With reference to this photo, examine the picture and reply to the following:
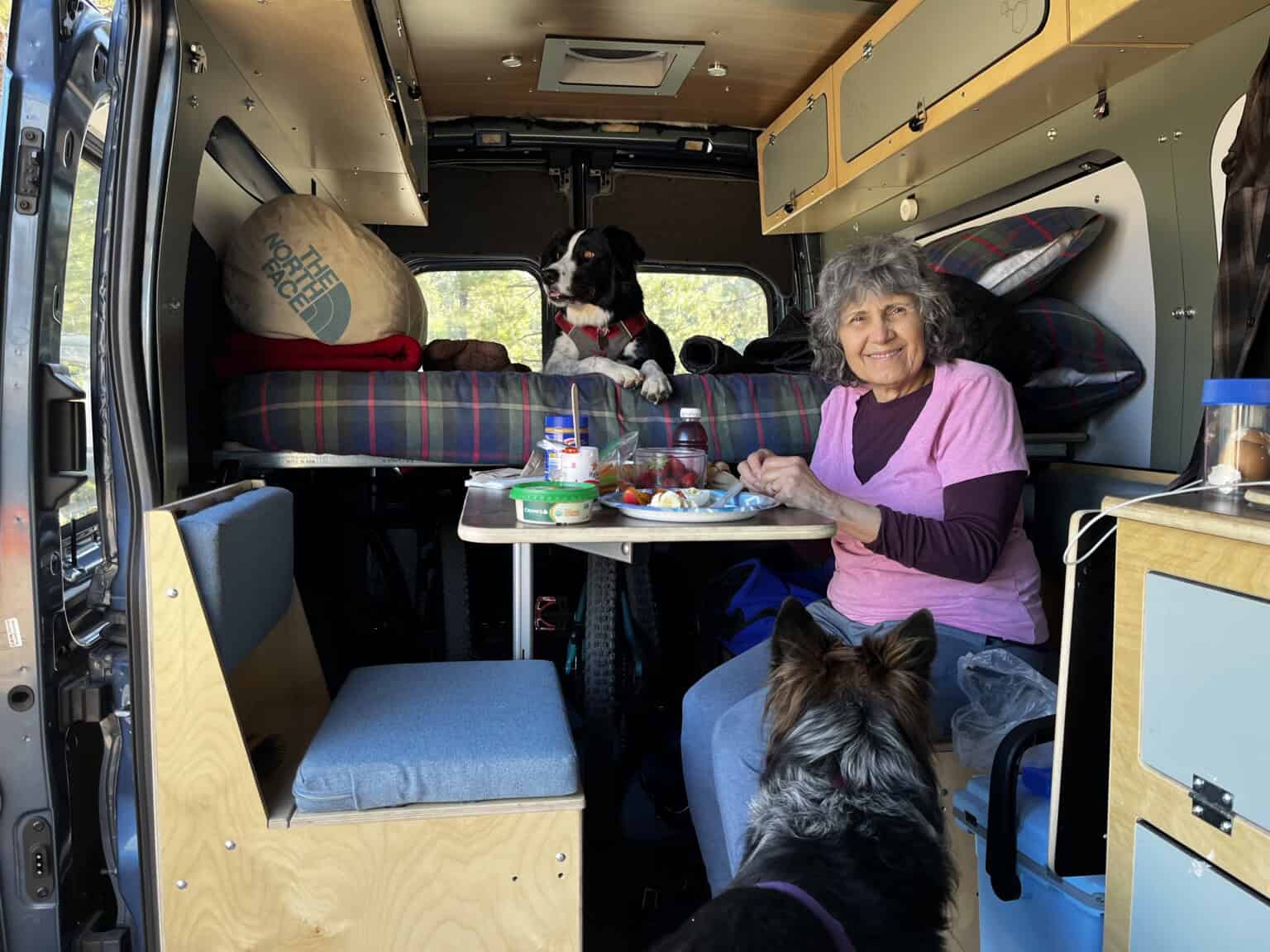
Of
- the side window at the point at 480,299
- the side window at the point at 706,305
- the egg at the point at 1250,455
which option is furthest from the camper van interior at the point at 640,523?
the side window at the point at 706,305

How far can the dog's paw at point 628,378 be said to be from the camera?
2.64 m

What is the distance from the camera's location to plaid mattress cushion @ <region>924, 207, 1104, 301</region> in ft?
8.62

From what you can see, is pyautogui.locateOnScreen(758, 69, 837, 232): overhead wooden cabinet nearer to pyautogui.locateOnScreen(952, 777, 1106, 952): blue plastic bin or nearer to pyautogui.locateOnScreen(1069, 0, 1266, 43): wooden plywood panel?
pyautogui.locateOnScreen(1069, 0, 1266, 43): wooden plywood panel

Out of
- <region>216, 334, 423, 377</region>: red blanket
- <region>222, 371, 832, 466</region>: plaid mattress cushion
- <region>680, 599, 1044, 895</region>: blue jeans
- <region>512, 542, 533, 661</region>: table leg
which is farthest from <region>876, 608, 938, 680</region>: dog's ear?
<region>216, 334, 423, 377</region>: red blanket

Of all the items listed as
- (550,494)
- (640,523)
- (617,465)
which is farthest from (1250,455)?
(617,465)

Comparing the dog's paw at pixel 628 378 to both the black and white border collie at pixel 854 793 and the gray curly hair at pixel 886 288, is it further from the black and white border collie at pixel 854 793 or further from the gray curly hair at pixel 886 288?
the black and white border collie at pixel 854 793

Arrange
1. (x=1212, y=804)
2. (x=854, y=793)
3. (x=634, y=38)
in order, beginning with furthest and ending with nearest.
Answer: (x=634, y=38)
(x=854, y=793)
(x=1212, y=804)

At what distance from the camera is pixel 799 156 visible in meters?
3.80

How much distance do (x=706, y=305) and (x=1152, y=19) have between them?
8.28 ft

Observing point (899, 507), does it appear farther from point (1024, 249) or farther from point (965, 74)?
point (965, 74)

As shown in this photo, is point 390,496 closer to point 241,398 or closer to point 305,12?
point 241,398

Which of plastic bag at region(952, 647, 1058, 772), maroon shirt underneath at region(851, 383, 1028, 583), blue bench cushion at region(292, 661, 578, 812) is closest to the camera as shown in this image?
blue bench cushion at region(292, 661, 578, 812)

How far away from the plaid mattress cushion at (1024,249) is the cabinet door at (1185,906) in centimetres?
194

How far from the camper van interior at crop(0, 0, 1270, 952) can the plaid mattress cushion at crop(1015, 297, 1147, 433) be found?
17 millimetres
